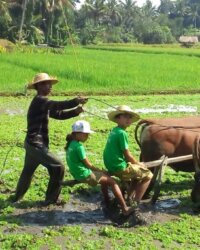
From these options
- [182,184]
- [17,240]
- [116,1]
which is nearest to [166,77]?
[182,184]

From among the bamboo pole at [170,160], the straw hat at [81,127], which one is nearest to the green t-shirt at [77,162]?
the straw hat at [81,127]

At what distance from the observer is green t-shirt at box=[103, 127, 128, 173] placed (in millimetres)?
→ 5387

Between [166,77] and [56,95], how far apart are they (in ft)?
20.6

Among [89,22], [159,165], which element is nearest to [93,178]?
[159,165]

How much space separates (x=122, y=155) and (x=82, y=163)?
0.52 meters

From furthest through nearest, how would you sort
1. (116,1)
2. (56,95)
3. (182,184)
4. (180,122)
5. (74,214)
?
(116,1)
(56,95)
(182,184)
(180,122)
(74,214)

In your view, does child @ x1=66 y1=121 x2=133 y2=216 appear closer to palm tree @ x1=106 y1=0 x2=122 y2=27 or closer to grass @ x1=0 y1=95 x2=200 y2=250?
grass @ x1=0 y1=95 x2=200 y2=250

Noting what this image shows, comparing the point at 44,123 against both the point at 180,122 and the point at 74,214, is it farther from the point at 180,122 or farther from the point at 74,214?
the point at 180,122

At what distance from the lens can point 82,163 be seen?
5.31 m

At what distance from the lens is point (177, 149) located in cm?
637

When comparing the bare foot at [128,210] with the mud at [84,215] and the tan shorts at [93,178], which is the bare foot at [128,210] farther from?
the tan shorts at [93,178]

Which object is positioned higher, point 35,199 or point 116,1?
point 116,1

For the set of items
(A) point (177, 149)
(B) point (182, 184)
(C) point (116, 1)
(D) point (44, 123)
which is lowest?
(B) point (182, 184)

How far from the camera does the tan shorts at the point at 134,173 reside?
543 centimetres
